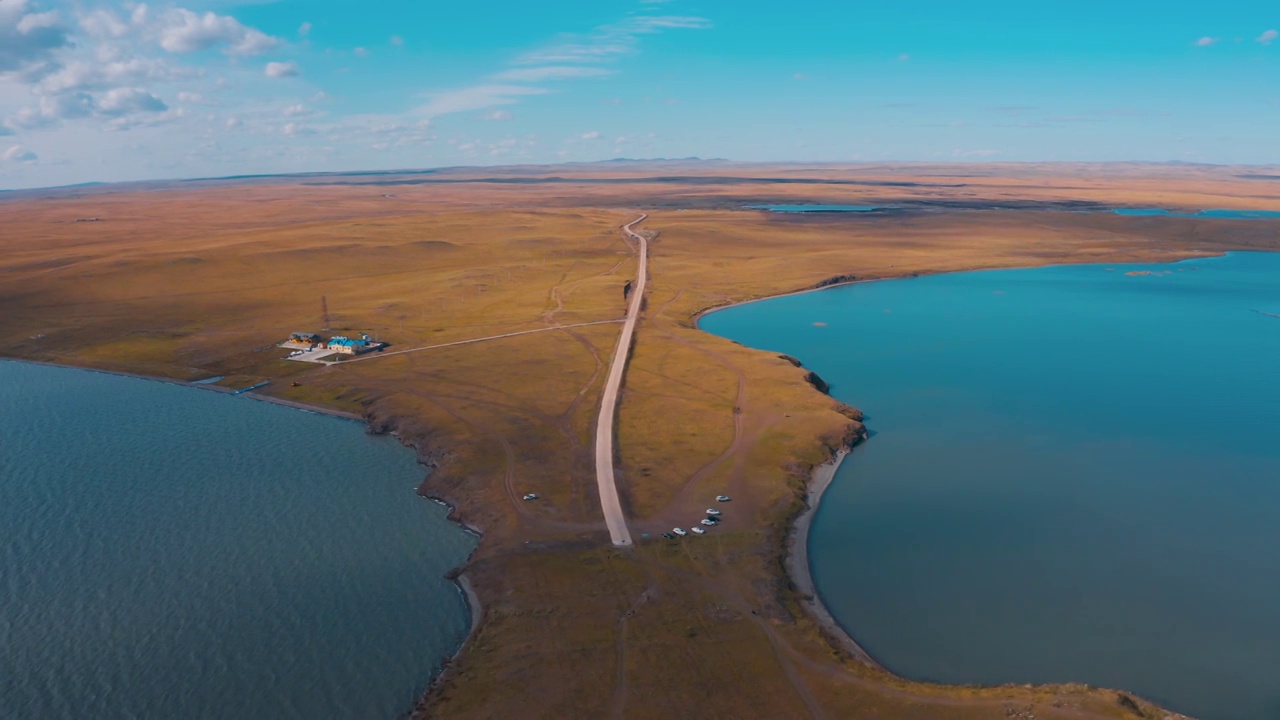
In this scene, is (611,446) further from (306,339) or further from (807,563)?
(306,339)

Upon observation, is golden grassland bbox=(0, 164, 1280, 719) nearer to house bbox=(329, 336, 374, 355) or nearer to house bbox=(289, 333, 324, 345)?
house bbox=(289, 333, 324, 345)

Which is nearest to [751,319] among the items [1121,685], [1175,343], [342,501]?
[1175,343]

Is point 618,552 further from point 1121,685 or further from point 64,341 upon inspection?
point 64,341

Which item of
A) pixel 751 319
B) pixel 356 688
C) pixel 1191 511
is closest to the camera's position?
pixel 356 688

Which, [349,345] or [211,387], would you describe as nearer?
[211,387]

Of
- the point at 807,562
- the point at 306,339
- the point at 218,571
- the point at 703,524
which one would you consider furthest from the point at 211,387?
the point at 807,562
